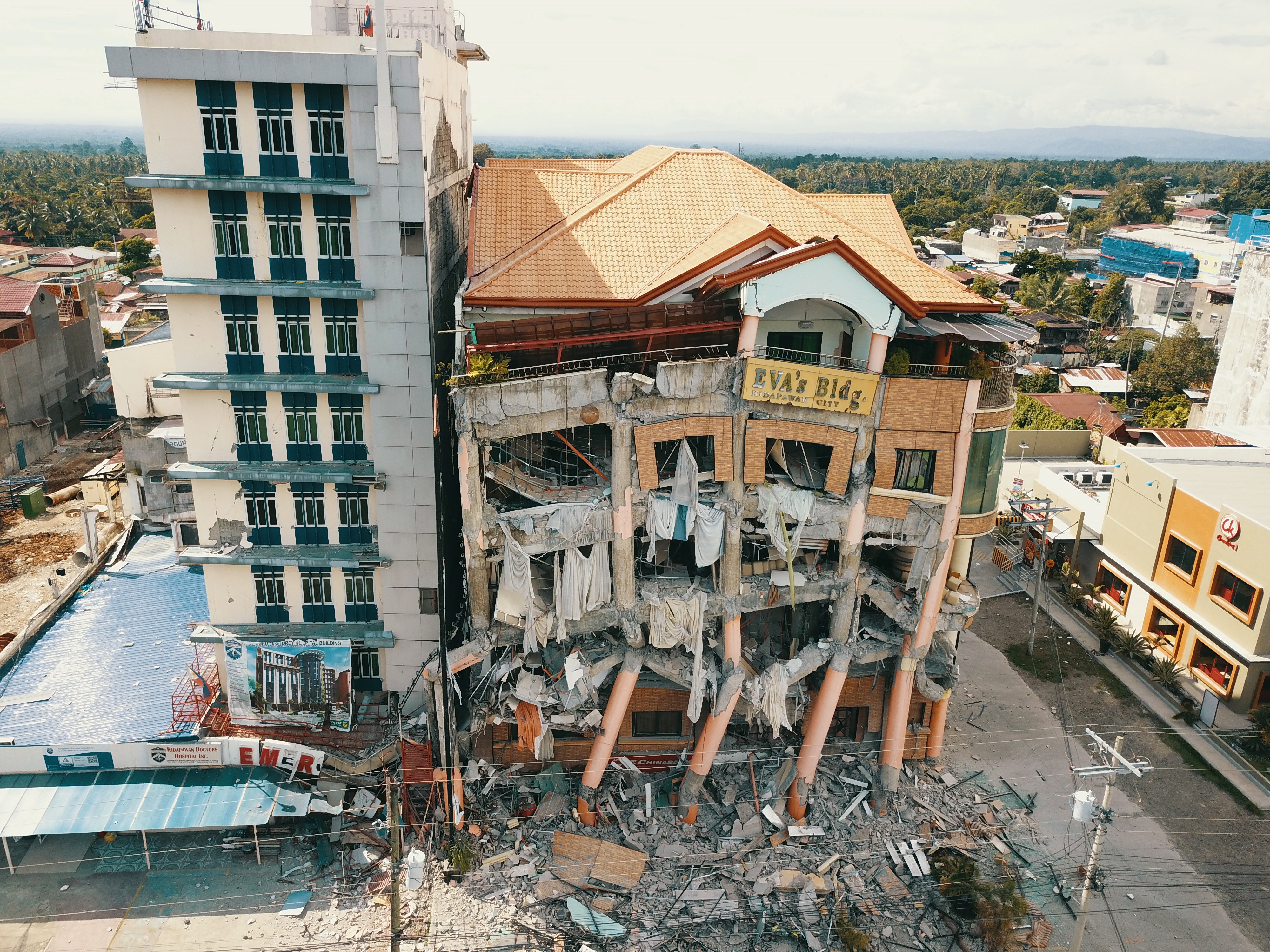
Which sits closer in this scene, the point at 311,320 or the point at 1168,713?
the point at 311,320

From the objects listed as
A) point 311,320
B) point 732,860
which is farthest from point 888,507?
point 311,320

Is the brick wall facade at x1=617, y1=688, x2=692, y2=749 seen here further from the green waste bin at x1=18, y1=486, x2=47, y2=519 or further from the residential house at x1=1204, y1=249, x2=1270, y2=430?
the residential house at x1=1204, y1=249, x2=1270, y2=430

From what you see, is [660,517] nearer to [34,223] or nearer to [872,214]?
[872,214]

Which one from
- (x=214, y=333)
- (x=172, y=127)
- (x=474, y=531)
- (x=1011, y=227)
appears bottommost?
(x=474, y=531)

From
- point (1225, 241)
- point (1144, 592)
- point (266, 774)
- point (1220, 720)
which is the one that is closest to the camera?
point (266, 774)

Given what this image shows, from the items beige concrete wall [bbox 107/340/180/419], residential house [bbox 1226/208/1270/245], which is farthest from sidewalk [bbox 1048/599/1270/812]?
residential house [bbox 1226/208/1270/245]

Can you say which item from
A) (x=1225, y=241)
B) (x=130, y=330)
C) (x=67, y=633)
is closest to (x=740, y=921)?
(x=67, y=633)

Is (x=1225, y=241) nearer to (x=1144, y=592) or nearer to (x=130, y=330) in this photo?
(x=1144, y=592)
